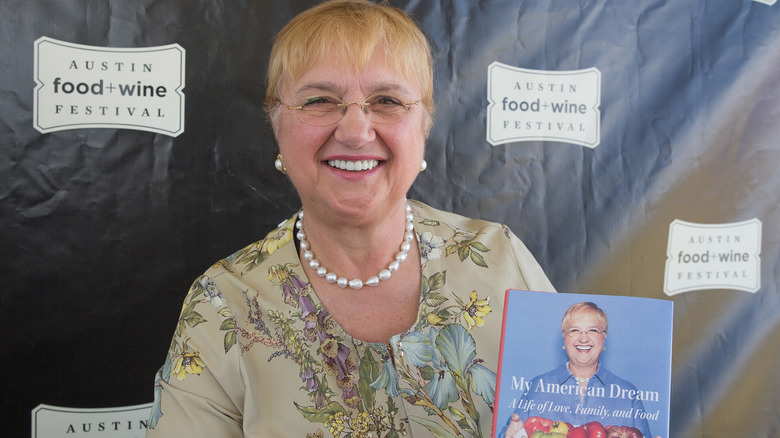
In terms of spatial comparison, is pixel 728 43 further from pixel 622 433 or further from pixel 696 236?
pixel 622 433

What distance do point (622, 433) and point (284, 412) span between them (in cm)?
57

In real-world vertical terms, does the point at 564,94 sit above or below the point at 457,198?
above

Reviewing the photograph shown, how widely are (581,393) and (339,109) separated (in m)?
0.63

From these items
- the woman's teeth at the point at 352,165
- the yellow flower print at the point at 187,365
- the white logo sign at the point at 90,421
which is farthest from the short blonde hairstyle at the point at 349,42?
the white logo sign at the point at 90,421

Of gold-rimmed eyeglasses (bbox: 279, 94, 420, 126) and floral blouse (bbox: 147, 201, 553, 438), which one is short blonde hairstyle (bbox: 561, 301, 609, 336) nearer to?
floral blouse (bbox: 147, 201, 553, 438)

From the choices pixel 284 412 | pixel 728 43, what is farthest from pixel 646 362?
pixel 728 43

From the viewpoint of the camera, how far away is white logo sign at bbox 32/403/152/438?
143cm

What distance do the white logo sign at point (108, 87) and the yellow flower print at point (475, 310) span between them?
31.5 inches

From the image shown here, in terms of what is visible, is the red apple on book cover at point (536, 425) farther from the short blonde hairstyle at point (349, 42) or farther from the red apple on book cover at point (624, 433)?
the short blonde hairstyle at point (349, 42)

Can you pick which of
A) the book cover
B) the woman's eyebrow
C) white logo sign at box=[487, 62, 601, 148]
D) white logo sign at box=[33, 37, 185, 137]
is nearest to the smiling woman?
the woman's eyebrow

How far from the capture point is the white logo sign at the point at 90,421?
1432mm

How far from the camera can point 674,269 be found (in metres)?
1.83

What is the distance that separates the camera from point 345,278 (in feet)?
4.11

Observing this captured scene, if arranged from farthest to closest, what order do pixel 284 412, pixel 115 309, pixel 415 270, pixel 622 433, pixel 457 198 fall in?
1. pixel 457 198
2. pixel 115 309
3. pixel 415 270
4. pixel 284 412
5. pixel 622 433
